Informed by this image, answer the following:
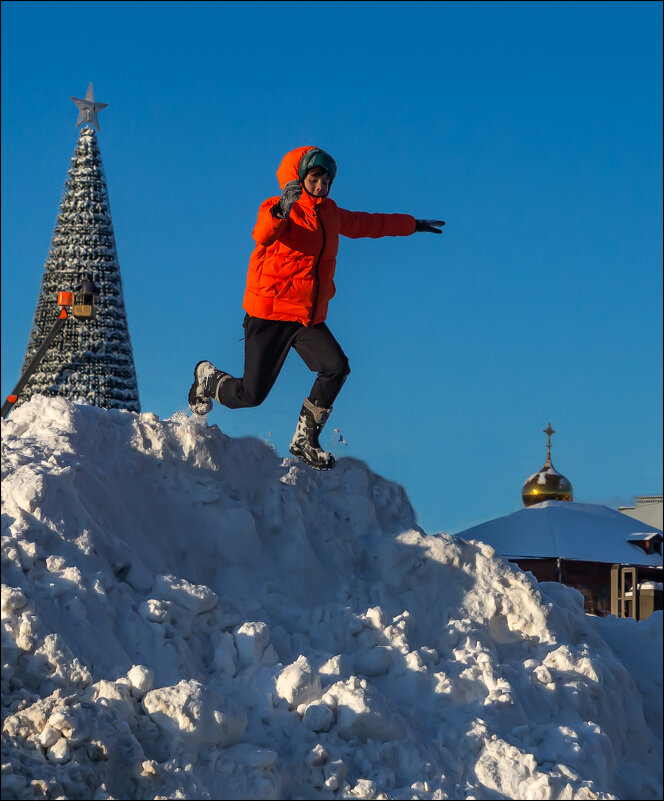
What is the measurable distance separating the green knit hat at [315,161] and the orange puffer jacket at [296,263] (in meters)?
0.06

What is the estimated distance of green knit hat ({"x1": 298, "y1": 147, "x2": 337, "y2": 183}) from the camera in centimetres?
679

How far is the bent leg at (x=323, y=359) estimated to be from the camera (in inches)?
278

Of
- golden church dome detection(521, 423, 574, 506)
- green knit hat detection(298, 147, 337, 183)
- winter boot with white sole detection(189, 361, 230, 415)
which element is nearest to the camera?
green knit hat detection(298, 147, 337, 183)

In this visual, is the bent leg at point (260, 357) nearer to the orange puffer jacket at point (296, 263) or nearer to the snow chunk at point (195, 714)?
the orange puffer jacket at point (296, 263)

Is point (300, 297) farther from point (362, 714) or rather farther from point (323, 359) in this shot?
point (362, 714)

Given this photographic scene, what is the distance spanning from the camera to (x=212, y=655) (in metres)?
5.82

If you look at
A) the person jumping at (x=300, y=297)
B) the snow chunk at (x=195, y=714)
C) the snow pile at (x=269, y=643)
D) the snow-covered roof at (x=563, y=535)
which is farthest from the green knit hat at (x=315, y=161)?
the snow-covered roof at (x=563, y=535)

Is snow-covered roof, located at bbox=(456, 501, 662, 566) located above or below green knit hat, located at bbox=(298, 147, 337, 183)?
above

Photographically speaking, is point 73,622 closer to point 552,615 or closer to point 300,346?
point 300,346

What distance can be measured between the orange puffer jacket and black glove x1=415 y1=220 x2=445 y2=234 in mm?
A: 624

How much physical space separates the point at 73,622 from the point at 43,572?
0.95ft

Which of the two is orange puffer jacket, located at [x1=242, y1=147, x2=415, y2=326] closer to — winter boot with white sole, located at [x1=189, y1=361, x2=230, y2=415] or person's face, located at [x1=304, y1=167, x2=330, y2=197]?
person's face, located at [x1=304, y1=167, x2=330, y2=197]

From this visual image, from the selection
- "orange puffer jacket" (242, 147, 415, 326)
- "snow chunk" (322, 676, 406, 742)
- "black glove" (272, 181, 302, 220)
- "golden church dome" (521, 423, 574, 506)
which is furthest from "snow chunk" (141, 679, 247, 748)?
"golden church dome" (521, 423, 574, 506)

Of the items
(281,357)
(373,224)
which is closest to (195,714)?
(281,357)
